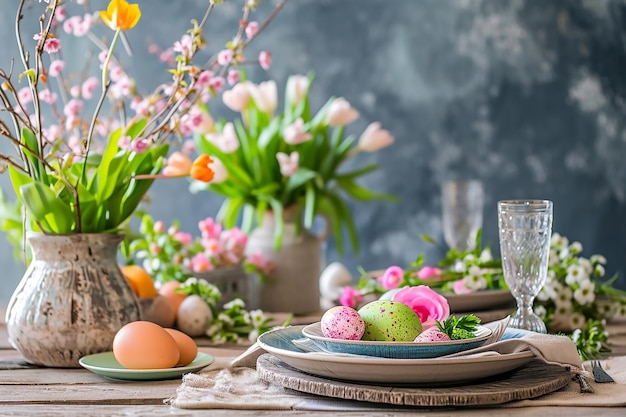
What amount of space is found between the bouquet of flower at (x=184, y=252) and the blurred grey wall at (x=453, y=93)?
149 cm

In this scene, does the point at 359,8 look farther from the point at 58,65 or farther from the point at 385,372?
the point at 385,372

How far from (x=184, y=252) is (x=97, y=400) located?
2.76 feet

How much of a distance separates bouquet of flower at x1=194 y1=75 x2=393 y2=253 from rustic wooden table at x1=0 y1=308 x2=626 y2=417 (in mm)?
784

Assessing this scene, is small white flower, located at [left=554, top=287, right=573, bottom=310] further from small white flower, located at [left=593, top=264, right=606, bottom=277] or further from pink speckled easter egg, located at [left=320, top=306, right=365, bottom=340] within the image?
pink speckled easter egg, located at [left=320, top=306, right=365, bottom=340]

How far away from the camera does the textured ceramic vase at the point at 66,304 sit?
1.20 meters

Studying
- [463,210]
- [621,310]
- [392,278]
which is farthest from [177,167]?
[463,210]

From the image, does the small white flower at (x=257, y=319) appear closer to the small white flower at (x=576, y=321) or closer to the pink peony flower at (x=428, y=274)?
the pink peony flower at (x=428, y=274)

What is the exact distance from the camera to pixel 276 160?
6.45ft

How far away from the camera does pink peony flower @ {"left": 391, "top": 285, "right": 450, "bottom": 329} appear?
111 centimetres

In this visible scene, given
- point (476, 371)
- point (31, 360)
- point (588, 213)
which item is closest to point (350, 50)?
point (588, 213)

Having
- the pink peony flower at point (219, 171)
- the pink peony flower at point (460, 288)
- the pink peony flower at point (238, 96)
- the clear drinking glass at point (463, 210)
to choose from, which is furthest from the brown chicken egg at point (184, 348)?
the clear drinking glass at point (463, 210)

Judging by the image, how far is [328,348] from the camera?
38.9 inches

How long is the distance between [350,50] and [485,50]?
54 cm

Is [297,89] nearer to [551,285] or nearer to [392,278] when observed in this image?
[392,278]
